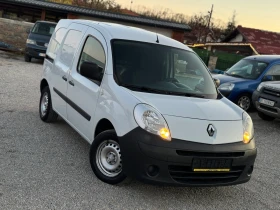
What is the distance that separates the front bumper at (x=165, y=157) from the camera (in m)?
3.64

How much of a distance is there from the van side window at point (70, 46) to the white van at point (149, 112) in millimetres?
27

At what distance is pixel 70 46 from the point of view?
18.5 feet

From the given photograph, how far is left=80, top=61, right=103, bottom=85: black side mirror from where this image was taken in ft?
14.7

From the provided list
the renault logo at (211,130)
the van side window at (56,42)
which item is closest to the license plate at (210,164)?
the renault logo at (211,130)

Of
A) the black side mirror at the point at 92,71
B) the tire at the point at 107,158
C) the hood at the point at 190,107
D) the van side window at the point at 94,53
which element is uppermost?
the van side window at the point at 94,53

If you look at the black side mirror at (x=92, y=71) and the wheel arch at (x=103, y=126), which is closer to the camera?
the wheel arch at (x=103, y=126)

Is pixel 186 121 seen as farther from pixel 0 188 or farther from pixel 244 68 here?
pixel 244 68

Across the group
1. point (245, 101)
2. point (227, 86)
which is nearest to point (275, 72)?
point (245, 101)

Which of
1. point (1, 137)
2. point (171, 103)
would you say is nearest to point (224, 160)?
point (171, 103)

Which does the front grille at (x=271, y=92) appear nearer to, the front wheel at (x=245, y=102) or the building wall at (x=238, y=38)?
the front wheel at (x=245, y=102)

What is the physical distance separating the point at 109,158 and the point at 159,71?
1333 mm

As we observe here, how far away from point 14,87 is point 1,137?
4.60m

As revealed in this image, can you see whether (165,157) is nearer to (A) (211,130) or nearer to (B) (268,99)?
(A) (211,130)

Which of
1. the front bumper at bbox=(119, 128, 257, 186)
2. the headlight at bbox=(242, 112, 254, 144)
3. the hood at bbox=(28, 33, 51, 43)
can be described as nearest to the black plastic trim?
the front bumper at bbox=(119, 128, 257, 186)
